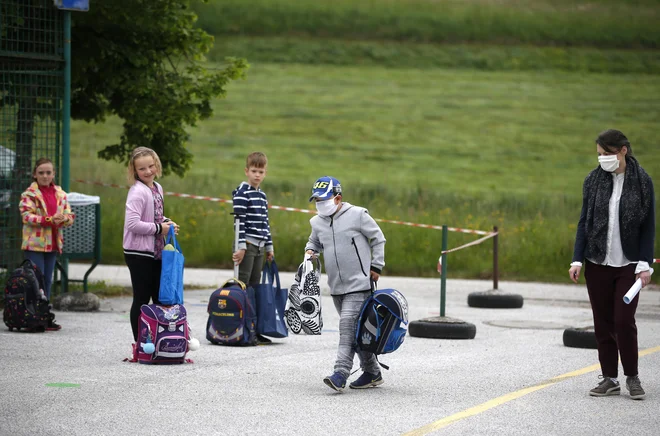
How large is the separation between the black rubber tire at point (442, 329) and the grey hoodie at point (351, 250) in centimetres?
318

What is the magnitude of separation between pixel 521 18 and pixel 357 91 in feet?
31.5

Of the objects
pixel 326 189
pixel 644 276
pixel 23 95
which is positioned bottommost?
pixel 644 276

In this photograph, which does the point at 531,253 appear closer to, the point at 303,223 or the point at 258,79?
the point at 303,223

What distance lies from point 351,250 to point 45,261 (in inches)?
183

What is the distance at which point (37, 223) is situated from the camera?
37.5 ft

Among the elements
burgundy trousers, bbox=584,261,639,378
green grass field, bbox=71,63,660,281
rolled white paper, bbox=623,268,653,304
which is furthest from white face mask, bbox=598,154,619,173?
green grass field, bbox=71,63,660,281

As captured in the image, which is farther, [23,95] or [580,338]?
[23,95]

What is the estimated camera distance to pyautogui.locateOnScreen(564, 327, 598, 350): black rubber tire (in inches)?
426

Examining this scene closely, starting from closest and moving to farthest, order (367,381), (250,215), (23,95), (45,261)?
(367,381), (250,215), (45,261), (23,95)

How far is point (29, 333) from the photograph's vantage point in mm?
11164

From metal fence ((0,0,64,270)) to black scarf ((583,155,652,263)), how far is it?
7.51m

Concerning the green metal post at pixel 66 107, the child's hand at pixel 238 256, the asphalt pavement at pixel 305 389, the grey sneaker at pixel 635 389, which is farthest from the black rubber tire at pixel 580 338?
the green metal post at pixel 66 107

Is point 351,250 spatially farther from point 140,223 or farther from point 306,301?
point 140,223

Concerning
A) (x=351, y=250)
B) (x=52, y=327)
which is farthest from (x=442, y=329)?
(x=52, y=327)
